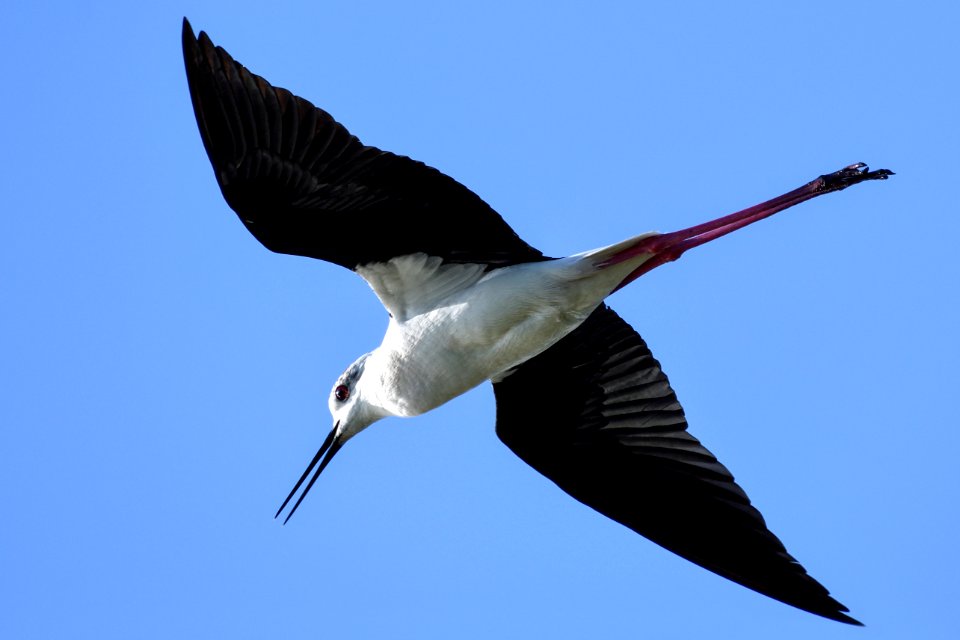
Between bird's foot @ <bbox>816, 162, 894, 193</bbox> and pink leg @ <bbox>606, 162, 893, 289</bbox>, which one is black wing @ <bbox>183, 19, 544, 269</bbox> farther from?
bird's foot @ <bbox>816, 162, 894, 193</bbox>

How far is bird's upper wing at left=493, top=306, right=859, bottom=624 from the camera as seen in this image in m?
8.83

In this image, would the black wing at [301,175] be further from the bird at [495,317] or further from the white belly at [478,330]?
the white belly at [478,330]

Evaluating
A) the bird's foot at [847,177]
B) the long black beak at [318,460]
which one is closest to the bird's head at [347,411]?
the long black beak at [318,460]

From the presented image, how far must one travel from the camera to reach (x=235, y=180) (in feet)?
24.7

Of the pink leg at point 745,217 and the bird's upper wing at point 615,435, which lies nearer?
the pink leg at point 745,217

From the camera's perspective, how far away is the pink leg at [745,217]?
8242mm

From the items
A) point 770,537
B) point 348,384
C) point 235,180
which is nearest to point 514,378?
point 348,384

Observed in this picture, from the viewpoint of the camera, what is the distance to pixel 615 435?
9.08 metres

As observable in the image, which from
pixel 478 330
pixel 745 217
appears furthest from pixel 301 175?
pixel 745 217

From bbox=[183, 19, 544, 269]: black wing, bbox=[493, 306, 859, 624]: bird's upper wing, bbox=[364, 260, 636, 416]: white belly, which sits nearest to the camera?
bbox=[183, 19, 544, 269]: black wing

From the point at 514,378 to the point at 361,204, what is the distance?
1.80 meters

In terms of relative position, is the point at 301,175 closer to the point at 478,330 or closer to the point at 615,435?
the point at 478,330

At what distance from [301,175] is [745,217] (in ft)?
8.04

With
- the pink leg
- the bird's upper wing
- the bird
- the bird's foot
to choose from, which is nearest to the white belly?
the bird
